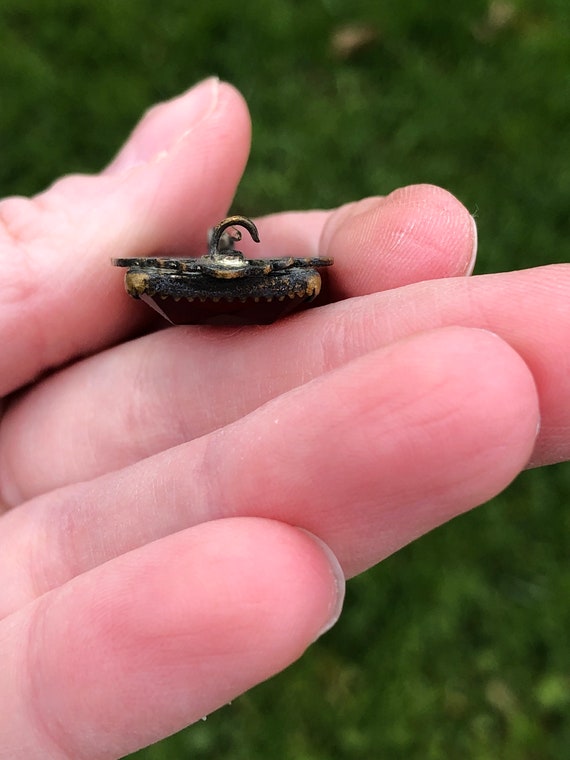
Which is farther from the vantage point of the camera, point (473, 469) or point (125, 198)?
point (125, 198)

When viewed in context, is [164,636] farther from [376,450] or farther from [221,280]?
[221,280]

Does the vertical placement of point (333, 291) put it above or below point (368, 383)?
below

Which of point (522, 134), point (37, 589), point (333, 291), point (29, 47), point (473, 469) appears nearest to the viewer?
point (473, 469)

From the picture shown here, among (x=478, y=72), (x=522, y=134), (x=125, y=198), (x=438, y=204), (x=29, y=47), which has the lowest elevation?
(x=522, y=134)

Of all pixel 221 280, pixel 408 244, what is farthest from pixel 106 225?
pixel 408 244

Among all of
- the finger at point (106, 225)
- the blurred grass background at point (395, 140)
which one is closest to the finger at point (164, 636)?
the finger at point (106, 225)

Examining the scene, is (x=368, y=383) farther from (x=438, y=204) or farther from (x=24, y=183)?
(x=24, y=183)

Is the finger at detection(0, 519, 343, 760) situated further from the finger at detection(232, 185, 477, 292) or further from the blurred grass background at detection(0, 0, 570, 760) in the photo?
the blurred grass background at detection(0, 0, 570, 760)

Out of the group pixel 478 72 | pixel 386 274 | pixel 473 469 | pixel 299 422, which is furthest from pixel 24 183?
pixel 473 469

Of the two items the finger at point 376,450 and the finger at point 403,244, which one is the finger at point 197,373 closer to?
the finger at point 403,244
